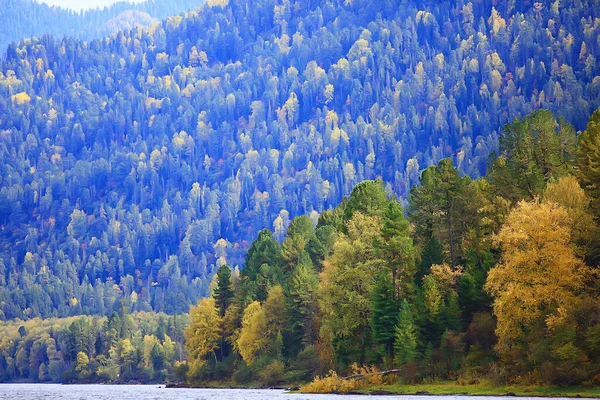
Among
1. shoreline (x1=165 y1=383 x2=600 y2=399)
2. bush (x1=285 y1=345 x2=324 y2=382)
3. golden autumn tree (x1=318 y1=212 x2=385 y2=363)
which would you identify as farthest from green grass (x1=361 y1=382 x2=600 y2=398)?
bush (x1=285 y1=345 x2=324 y2=382)

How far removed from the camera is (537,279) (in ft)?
276

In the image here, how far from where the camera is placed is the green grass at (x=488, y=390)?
258ft

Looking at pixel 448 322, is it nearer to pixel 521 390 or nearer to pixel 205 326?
pixel 521 390

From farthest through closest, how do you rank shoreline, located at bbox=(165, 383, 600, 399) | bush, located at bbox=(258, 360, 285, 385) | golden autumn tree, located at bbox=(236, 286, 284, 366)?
1. golden autumn tree, located at bbox=(236, 286, 284, 366)
2. bush, located at bbox=(258, 360, 285, 385)
3. shoreline, located at bbox=(165, 383, 600, 399)

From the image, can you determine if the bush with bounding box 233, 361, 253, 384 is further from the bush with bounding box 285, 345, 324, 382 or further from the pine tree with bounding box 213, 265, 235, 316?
the bush with bounding box 285, 345, 324, 382

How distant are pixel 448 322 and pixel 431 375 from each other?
546cm

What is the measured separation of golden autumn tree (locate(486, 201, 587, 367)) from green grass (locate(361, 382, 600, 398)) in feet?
8.53

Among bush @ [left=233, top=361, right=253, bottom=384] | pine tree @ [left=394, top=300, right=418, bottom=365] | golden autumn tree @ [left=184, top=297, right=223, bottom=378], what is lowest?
pine tree @ [left=394, top=300, right=418, bottom=365]

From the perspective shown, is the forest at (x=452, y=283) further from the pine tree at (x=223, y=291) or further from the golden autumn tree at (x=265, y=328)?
the pine tree at (x=223, y=291)

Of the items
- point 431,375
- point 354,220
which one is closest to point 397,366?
point 431,375

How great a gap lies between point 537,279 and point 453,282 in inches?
879

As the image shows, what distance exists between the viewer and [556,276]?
83.6 meters

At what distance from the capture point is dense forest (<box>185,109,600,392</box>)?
276ft

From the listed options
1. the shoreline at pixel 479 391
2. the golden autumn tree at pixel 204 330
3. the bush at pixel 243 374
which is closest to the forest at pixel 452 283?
the bush at pixel 243 374
